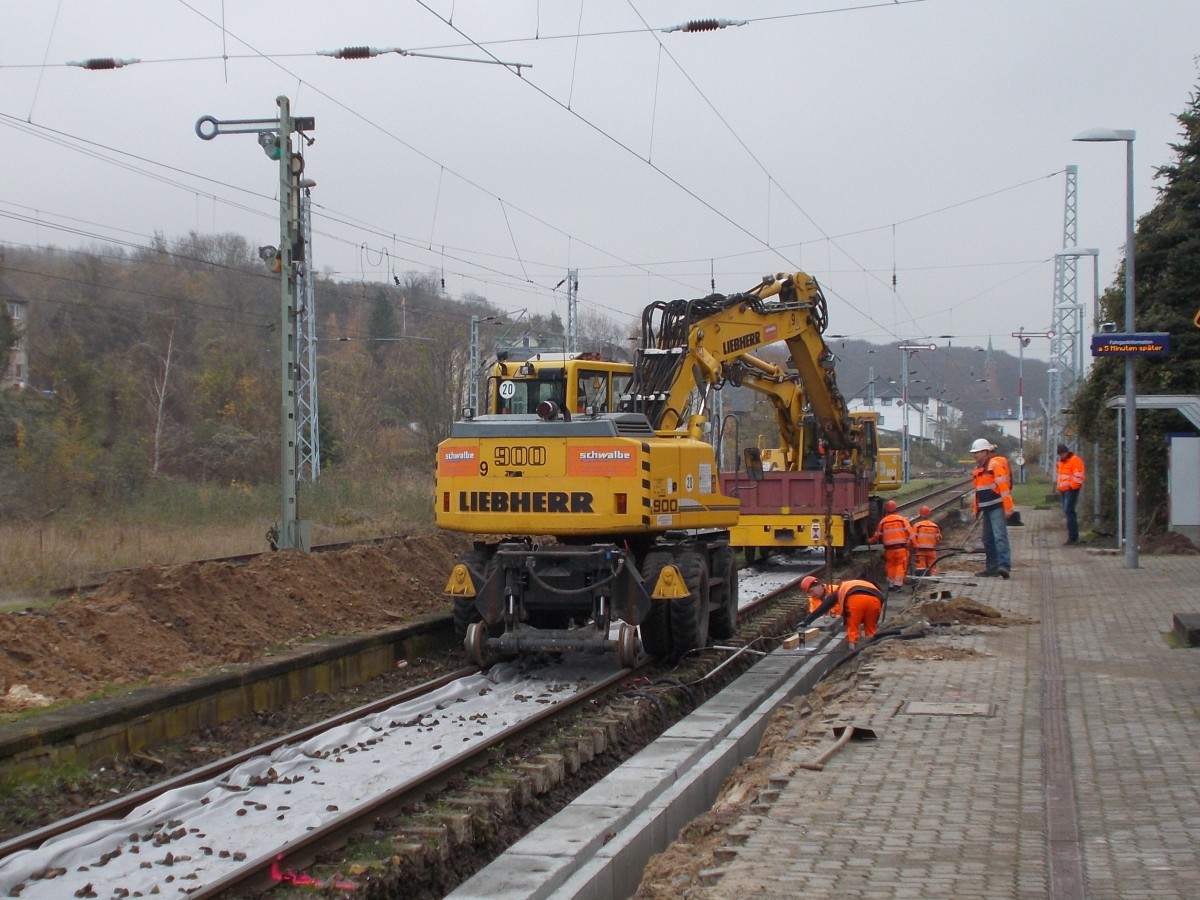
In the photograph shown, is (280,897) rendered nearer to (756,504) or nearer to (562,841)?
(562,841)

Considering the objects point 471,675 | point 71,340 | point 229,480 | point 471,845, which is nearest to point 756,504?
point 471,675

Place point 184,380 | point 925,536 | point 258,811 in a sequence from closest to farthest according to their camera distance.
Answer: point 258,811 < point 925,536 < point 184,380

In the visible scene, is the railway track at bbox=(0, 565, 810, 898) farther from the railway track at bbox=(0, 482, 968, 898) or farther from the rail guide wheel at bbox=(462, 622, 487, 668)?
the rail guide wheel at bbox=(462, 622, 487, 668)

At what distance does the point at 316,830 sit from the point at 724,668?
6884 mm

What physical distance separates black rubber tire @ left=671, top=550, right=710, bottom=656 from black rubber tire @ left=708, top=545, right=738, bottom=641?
1.20 meters

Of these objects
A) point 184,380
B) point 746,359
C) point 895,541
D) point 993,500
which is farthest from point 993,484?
point 184,380

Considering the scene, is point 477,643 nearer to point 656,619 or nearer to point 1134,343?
point 656,619

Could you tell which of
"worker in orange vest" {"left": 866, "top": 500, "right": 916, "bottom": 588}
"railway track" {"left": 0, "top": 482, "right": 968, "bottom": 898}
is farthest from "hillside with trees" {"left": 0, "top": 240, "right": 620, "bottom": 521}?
"railway track" {"left": 0, "top": 482, "right": 968, "bottom": 898}

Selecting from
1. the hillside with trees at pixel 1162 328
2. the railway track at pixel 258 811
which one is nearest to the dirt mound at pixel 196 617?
the railway track at pixel 258 811

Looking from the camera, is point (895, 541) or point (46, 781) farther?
point (895, 541)

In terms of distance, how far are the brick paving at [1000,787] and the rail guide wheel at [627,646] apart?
2337 millimetres

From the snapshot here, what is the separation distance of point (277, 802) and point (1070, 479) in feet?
62.3

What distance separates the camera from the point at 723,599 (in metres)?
14.2

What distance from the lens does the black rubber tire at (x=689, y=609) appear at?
12352 millimetres
